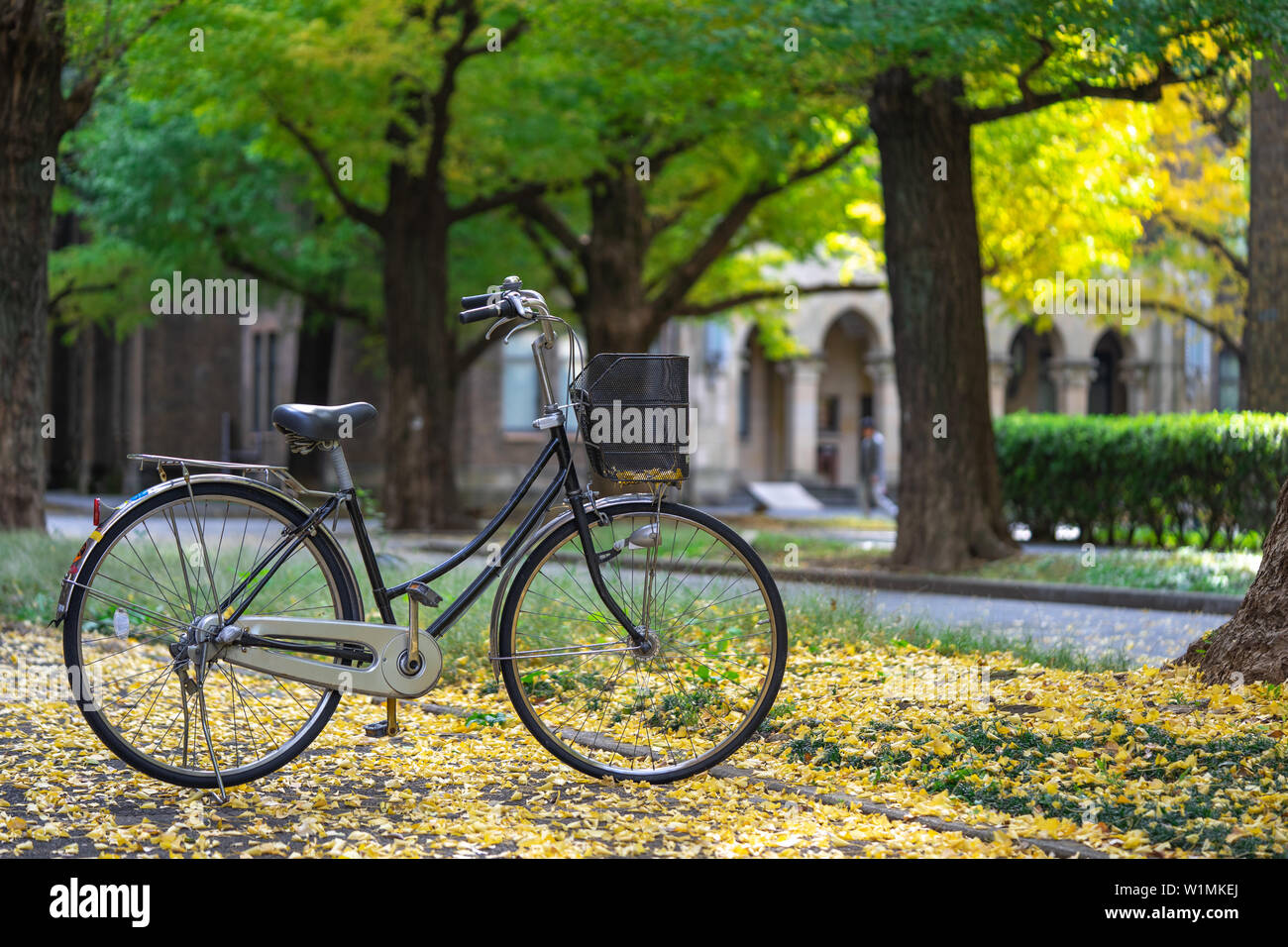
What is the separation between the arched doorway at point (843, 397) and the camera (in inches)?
1585

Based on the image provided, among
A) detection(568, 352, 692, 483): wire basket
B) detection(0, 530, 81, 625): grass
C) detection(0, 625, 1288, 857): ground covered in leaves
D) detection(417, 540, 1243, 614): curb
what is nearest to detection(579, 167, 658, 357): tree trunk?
detection(417, 540, 1243, 614): curb

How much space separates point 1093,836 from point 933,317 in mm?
8798

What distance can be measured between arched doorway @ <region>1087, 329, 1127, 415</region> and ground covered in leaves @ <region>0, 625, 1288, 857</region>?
Answer: 130ft

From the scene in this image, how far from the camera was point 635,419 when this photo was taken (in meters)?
4.68

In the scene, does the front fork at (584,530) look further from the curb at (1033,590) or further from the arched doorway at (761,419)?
the arched doorway at (761,419)

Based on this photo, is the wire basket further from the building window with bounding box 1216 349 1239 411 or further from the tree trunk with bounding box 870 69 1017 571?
the building window with bounding box 1216 349 1239 411

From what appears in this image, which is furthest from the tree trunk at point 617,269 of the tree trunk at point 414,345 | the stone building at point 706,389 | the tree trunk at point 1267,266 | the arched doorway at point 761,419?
the arched doorway at point 761,419

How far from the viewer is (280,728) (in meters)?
5.55

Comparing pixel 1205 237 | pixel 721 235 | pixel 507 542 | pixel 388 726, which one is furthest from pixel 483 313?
pixel 1205 237

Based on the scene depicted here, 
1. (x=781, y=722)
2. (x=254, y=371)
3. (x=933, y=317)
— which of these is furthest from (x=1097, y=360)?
(x=781, y=722)

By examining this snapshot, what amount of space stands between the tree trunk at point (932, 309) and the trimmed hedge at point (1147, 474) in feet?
12.0

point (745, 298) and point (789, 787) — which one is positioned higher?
point (745, 298)

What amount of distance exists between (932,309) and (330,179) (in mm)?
8965

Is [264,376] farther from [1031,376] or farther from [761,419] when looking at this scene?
[1031,376]
